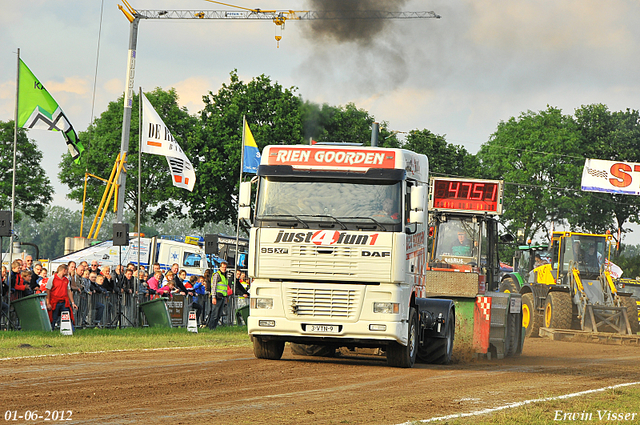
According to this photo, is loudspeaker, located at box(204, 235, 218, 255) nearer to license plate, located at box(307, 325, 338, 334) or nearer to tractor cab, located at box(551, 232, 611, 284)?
tractor cab, located at box(551, 232, 611, 284)

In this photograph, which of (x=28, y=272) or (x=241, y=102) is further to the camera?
(x=241, y=102)

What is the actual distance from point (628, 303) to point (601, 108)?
142 ft

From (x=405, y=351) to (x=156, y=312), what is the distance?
10356 millimetres

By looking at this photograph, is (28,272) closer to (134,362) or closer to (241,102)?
(134,362)

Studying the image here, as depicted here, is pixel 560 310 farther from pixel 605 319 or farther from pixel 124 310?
pixel 124 310

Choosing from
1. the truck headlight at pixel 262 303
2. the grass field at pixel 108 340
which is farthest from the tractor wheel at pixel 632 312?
the truck headlight at pixel 262 303

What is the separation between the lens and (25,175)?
197ft

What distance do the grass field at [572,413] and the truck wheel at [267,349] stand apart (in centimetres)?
553

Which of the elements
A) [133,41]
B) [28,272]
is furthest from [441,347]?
[133,41]

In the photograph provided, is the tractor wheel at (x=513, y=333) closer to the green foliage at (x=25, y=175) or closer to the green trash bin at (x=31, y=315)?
Answer: the green trash bin at (x=31, y=315)

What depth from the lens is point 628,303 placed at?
2498 cm

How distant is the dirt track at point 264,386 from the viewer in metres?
8.46

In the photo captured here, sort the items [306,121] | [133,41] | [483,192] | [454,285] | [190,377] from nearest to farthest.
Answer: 1. [190,377]
2. [454,285]
3. [483,192]
4. [306,121]
5. [133,41]

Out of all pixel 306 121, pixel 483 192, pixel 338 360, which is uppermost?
pixel 306 121
